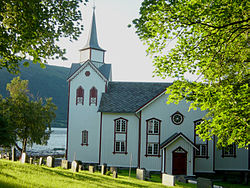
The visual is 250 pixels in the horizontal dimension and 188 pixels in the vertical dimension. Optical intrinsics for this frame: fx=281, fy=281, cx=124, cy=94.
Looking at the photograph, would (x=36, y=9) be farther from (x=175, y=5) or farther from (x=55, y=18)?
(x=175, y=5)

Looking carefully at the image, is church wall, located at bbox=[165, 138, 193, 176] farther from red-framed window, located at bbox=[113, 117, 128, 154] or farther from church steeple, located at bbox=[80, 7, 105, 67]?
church steeple, located at bbox=[80, 7, 105, 67]

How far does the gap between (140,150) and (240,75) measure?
18.8 m

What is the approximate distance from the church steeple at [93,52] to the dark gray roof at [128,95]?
345cm

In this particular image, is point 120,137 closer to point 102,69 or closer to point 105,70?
point 105,70

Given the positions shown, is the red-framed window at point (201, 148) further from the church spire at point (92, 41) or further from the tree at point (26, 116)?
the tree at point (26, 116)

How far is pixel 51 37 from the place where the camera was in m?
9.89

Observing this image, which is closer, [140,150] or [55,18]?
[55,18]

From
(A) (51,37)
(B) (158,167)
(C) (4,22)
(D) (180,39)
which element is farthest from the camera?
(B) (158,167)

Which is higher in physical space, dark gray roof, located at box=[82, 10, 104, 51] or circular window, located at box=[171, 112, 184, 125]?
dark gray roof, located at box=[82, 10, 104, 51]

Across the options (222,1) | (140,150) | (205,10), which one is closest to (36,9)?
(205,10)

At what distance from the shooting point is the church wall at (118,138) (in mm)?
31047

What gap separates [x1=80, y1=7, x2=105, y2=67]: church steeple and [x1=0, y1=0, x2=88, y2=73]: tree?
25.1 m

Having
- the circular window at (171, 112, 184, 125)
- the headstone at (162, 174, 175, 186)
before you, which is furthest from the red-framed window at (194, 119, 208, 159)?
the headstone at (162, 174, 175, 186)

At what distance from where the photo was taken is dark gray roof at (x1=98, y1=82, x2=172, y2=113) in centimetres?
3200
